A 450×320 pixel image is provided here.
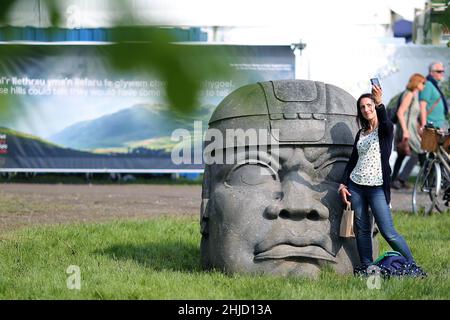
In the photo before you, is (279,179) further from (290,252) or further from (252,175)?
(290,252)

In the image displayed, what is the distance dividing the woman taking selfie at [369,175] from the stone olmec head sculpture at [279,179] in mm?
97

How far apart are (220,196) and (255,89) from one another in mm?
781

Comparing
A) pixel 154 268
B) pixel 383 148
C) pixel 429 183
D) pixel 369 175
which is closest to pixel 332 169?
pixel 369 175

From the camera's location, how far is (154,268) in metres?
5.98

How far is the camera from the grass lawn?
477cm

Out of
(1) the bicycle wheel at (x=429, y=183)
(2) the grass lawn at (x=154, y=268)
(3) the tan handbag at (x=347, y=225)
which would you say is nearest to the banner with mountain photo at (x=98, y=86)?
(2) the grass lawn at (x=154, y=268)

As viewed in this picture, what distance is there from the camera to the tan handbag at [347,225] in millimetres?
5176

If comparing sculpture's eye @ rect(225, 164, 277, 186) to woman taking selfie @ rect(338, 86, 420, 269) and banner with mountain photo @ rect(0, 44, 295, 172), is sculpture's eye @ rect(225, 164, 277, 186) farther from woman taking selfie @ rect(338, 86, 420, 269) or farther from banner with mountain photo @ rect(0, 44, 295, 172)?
banner with mountain photo @ rect(0, 44, 295, 172)

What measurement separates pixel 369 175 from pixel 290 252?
0.81 metres

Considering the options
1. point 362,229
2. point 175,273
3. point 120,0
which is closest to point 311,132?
point 362,229

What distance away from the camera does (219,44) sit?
1.85m

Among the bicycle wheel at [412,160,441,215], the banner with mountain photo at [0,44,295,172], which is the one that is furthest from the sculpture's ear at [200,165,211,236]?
the bicycle wheel at [412,160,441,215]
